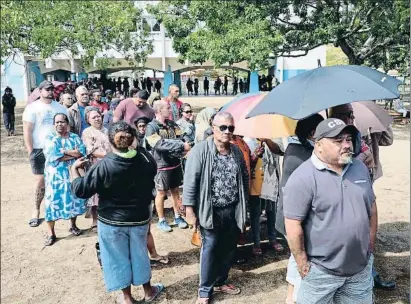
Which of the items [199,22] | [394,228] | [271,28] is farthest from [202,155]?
[199,22]

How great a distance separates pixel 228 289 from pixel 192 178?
118 centimetres

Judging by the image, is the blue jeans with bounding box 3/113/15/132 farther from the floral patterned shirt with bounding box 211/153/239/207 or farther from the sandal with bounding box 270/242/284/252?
the floral patterned shirt with bounding box 211/153/239/207

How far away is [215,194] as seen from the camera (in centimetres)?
353

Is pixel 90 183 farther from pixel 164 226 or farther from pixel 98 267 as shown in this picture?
pixel 164 226

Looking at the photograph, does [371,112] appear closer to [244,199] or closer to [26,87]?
[244,199]

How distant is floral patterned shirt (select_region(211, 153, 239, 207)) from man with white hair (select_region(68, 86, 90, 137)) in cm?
275

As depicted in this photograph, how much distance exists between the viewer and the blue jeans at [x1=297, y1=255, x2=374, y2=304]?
2.48m

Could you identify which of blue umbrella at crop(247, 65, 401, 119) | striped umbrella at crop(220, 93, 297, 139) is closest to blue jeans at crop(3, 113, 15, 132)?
striped umbrella at crop(220, 93, 297, 139)

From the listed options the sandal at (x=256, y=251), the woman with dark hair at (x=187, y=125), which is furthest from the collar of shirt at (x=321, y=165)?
the woman with dark hair at (x=187, y=125)

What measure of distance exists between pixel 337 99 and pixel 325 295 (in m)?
1.19

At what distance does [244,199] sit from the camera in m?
3.62

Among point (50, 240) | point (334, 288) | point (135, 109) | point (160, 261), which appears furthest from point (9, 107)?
point (334, 288)

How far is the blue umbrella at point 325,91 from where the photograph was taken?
2611 millimetres

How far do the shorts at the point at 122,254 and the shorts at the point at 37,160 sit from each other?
2.25 m
